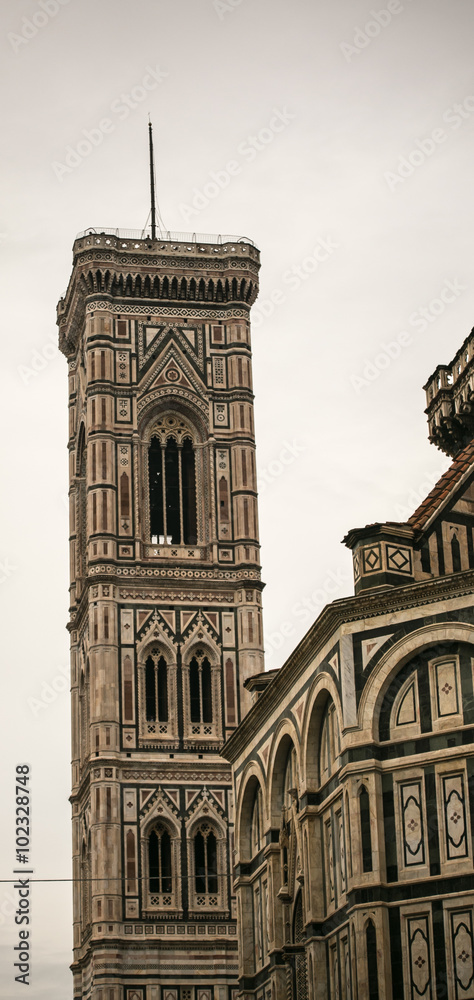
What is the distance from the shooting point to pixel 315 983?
39.8 meters

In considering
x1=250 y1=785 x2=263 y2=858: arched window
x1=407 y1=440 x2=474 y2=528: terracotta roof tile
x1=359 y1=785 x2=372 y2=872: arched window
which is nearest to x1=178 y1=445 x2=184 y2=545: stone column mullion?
x1=250 y1=785 x2=263 y2=858: arched window

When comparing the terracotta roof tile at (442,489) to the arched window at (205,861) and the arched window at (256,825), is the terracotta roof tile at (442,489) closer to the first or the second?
the arched window at (256,825)

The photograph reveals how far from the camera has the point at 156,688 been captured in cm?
7294

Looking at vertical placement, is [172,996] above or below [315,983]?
above

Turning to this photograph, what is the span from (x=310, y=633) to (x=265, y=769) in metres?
6.12

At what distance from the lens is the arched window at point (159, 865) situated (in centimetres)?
7031

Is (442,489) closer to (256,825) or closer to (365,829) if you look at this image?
(365,829)

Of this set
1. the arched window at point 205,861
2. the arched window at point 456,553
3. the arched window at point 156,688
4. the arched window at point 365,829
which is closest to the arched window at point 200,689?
the arched window at point 156,688

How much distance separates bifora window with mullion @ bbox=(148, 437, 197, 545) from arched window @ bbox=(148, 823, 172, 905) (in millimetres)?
10503

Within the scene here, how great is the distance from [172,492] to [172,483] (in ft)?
1.09

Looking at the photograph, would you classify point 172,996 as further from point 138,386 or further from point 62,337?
point 62,337

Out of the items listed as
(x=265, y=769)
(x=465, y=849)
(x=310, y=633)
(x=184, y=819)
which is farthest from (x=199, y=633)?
(x=465, y=849)

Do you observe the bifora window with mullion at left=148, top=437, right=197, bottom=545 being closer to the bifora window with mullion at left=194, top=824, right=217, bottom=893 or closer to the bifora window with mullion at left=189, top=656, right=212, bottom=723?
the bifora window with mullion at left=189, top=656, right=212, bottom=723

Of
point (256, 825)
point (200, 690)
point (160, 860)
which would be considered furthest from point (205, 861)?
point (256, 825)
